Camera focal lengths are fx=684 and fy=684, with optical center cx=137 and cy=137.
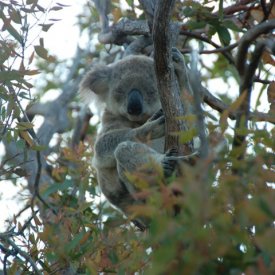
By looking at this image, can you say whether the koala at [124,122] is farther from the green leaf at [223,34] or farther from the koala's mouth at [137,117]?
the green leaf at [223,34]

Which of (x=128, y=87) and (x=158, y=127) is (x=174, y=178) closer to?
(x=158, y=127)

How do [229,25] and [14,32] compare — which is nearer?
[14,32]

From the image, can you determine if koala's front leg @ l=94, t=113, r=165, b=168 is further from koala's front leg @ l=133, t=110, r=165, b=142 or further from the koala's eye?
the koala's eye

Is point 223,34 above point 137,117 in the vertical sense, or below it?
above

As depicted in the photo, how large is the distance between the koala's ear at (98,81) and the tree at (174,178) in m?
0.24

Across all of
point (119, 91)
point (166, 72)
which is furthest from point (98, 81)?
point (166, 72)

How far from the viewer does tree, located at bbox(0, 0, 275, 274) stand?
69.1 inches

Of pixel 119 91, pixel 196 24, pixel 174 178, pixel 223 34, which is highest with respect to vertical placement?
pixel 196 24

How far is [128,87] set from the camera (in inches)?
191

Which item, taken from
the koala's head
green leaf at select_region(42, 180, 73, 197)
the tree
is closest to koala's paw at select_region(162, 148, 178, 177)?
the tree

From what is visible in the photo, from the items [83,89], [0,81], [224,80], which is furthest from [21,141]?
[224,80]

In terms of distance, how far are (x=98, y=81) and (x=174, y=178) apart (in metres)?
2.81

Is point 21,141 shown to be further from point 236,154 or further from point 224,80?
point 224,80

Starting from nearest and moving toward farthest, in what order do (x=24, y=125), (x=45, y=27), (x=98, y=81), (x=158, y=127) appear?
(x=24, y=125), (x=45, y=27), (x=158, y=127), (x=98, y=81)
